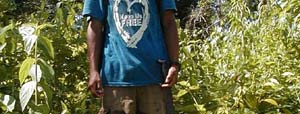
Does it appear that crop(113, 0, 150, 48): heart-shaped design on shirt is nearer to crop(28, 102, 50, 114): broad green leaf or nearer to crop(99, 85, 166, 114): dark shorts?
crop(99, 85, 166, 114): dark shorts

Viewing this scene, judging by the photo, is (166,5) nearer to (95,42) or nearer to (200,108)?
(95,42)

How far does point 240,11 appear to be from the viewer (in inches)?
168

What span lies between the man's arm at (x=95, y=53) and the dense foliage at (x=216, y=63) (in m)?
0.16

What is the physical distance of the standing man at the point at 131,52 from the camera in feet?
10.2

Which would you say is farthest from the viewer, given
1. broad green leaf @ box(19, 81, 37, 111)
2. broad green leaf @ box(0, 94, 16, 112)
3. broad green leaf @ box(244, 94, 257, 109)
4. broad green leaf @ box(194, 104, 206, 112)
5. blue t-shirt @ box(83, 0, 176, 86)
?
broad green leaf @ box(244, 94, 257, 109)

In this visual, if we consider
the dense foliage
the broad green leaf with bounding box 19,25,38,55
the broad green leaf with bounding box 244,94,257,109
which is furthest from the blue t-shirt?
the broad green leaf with bounding box 244,94,257,109

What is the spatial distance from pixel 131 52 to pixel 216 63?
1.06m

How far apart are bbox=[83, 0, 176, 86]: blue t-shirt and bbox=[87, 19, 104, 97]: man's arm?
29mm

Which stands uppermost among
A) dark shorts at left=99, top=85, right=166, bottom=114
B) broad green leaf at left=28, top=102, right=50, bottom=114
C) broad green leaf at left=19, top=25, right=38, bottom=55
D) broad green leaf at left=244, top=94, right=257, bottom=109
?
broad green leaf at left=19, top=25, right=38, bottom=55

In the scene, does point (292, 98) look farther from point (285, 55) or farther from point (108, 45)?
point (108, 45)

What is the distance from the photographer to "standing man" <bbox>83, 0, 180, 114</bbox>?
10.2 feet

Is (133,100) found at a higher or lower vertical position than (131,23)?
lower

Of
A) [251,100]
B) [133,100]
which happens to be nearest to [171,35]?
[133,100]

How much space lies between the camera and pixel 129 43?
312 cm
